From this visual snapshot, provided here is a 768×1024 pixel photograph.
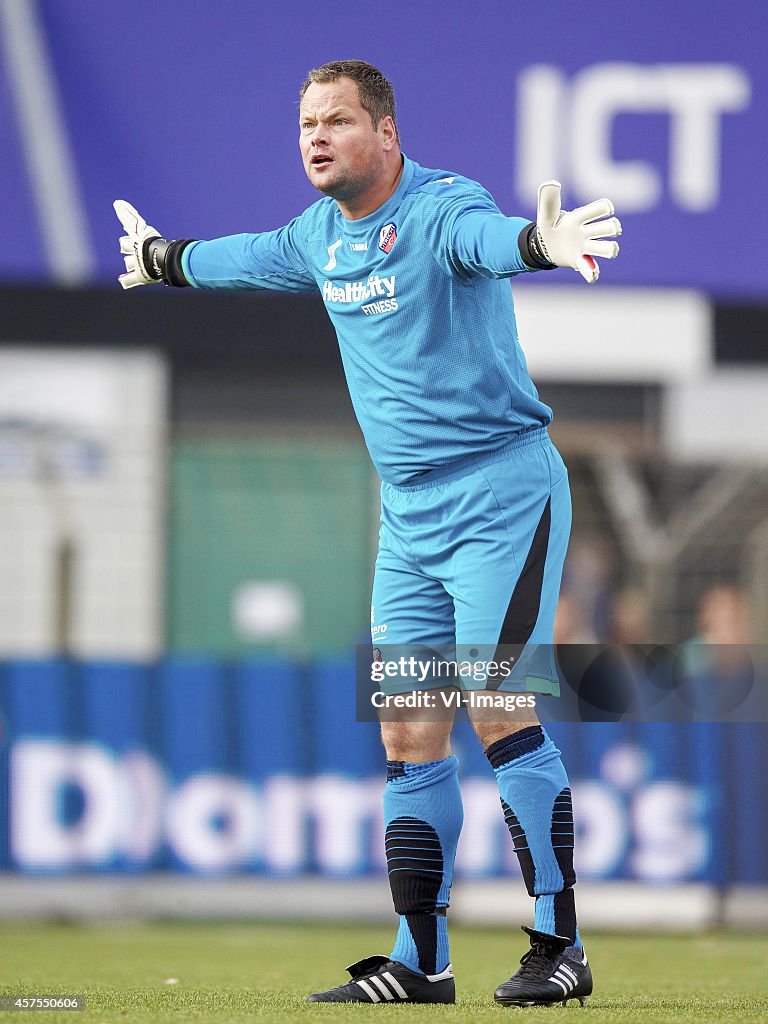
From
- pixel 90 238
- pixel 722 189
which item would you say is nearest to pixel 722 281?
pixel 722 189

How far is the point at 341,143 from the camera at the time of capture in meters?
4.39

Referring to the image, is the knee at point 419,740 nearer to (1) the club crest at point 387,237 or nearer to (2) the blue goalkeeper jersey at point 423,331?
(2) the blue goalkeeper jersey at point 423,331

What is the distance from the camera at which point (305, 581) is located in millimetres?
12180

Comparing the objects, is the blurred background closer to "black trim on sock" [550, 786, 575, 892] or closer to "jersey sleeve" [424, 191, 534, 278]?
"black trim on sock" [550, 786, 575, 892]

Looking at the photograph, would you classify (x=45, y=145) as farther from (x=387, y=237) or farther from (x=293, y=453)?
(x=387, y=237)

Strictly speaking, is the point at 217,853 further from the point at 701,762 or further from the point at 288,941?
the point at 701,762

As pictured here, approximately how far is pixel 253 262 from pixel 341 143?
24.2 inches

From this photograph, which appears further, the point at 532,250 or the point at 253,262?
the point at 253,262

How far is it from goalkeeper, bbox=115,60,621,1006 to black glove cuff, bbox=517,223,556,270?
284 mm

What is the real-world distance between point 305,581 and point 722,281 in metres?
3.60

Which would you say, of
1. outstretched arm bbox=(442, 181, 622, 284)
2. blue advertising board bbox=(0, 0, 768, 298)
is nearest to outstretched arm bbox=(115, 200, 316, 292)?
outstretched arm bbox=(442, 181, 622, 284)

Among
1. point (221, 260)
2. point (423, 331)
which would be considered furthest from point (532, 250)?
point (221, 260)

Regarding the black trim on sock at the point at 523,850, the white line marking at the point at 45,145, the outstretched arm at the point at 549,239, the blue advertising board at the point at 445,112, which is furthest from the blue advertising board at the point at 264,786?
the outstretched arm at the point at 549,239

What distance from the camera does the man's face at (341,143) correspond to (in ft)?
14.4
